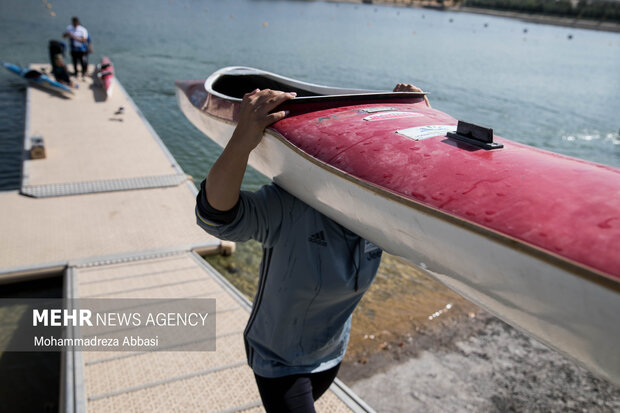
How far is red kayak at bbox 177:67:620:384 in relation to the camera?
1.16 meters

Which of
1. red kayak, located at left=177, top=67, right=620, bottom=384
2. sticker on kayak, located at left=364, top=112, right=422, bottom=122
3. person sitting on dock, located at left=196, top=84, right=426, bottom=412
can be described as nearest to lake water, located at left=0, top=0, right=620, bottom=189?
sticker on kayak, located at left=364, top=112, right=422, bottom=122

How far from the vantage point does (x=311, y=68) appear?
1845 cm

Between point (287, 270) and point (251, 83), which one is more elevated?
point (251, 83)

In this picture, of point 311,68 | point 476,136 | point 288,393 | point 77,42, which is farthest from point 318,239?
point 311,68

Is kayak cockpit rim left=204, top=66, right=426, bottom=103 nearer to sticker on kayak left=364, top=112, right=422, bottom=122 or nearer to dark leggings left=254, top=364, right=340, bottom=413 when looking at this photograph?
sticker on kayak left=364, top=112, right=422, bottom=122

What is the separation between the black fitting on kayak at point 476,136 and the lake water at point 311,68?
21.0 feet

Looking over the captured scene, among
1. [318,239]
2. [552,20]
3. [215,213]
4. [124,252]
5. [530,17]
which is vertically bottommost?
[124,252]

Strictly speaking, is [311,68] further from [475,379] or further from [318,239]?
[318,239]

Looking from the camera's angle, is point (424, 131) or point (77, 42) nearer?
point (424, 131)

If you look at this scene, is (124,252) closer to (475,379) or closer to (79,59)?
(475,379)

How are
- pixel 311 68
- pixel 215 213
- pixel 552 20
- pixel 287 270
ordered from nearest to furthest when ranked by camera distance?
pixel 215 213, pixel 287 270, pixel 311 68, pixel 552 20

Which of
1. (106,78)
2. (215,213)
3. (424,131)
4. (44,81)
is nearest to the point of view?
(215,213)

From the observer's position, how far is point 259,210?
5.66ft

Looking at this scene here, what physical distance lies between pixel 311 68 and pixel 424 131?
56.6 ft
